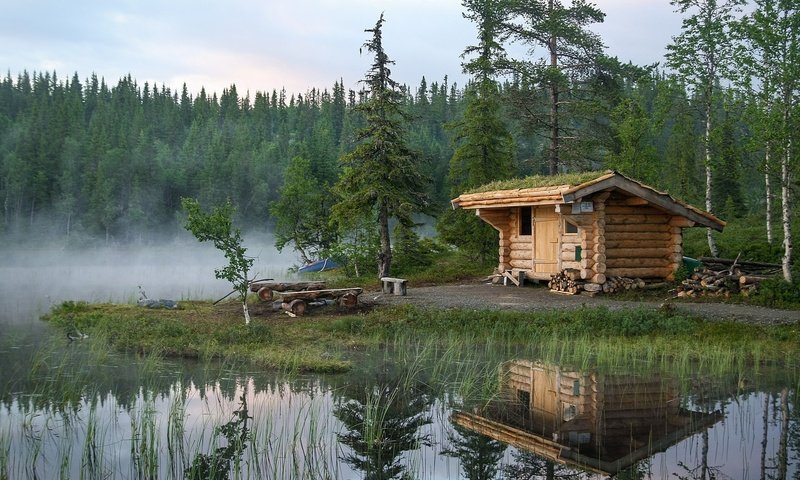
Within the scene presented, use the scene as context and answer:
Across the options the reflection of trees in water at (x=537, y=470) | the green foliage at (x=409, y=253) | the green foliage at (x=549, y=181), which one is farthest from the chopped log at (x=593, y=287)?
the reflection of trees in water at (x=537, y=470)

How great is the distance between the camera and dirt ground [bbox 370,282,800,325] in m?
16.5

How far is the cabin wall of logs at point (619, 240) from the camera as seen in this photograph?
20.8 m

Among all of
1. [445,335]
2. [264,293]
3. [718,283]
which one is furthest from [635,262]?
[264,293]

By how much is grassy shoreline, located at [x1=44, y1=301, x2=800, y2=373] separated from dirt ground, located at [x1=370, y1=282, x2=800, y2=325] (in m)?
1.06

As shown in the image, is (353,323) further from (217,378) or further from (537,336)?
(217,378)

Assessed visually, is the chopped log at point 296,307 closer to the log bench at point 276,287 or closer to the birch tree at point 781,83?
the log bench at point 276,287

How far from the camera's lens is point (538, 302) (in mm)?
19391

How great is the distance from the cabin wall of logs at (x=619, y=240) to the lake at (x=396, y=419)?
8518 millimetres

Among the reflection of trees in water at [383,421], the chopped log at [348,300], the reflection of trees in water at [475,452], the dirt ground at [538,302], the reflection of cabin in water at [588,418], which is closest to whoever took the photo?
the reflection of trees in water at [475,452]

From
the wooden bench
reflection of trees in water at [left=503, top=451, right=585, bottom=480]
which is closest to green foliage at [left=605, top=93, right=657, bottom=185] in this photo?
the wooden bench

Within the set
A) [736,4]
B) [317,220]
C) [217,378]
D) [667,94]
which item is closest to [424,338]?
[217,378]

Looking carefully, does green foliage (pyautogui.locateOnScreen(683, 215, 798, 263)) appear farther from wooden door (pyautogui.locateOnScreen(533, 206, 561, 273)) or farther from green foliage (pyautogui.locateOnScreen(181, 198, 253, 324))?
green foliage (pyautogui.locateOnScreen(181, 198, 253, 324))

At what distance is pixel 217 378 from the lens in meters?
11.6

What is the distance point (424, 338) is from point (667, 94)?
17.0 metres
